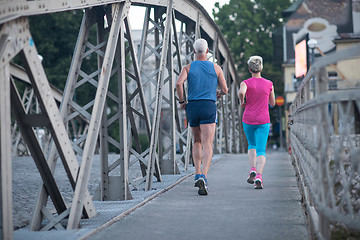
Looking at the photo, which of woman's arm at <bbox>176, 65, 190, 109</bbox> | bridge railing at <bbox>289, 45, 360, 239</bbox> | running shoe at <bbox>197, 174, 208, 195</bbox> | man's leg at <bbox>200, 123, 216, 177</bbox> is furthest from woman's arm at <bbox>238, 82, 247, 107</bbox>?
bridge railing at <bbox>289, 45, 360, 239</bbox>

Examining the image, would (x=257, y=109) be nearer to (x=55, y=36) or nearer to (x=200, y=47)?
(x=200, y=47)

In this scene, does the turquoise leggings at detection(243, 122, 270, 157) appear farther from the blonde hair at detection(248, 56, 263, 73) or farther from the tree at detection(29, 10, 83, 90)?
the tree at detection(29, 10, 83, 90)

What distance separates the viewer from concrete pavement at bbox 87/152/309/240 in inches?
199

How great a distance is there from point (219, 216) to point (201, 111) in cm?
231

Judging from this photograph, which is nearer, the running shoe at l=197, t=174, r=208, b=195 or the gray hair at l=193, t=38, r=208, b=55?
the running shoe at l=197, t=174, r=208, b=195

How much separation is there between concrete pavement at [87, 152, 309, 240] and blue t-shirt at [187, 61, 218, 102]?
1225 mm

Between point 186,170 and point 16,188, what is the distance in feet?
10.4

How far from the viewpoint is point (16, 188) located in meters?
10.7

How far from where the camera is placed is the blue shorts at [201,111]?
316 inches

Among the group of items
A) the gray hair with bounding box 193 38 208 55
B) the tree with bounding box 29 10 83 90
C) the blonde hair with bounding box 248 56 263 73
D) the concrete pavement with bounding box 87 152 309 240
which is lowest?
Answer: the concrete pavement with bounding box 87 152 309 240

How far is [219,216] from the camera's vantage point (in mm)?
5957

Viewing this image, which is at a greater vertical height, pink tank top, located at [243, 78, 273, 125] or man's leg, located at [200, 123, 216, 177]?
pink tank top, located at [243, 78, 273, 125]

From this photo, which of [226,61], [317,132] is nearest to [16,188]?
[317,132]

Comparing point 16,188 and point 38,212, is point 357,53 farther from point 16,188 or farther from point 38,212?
point 16,188
